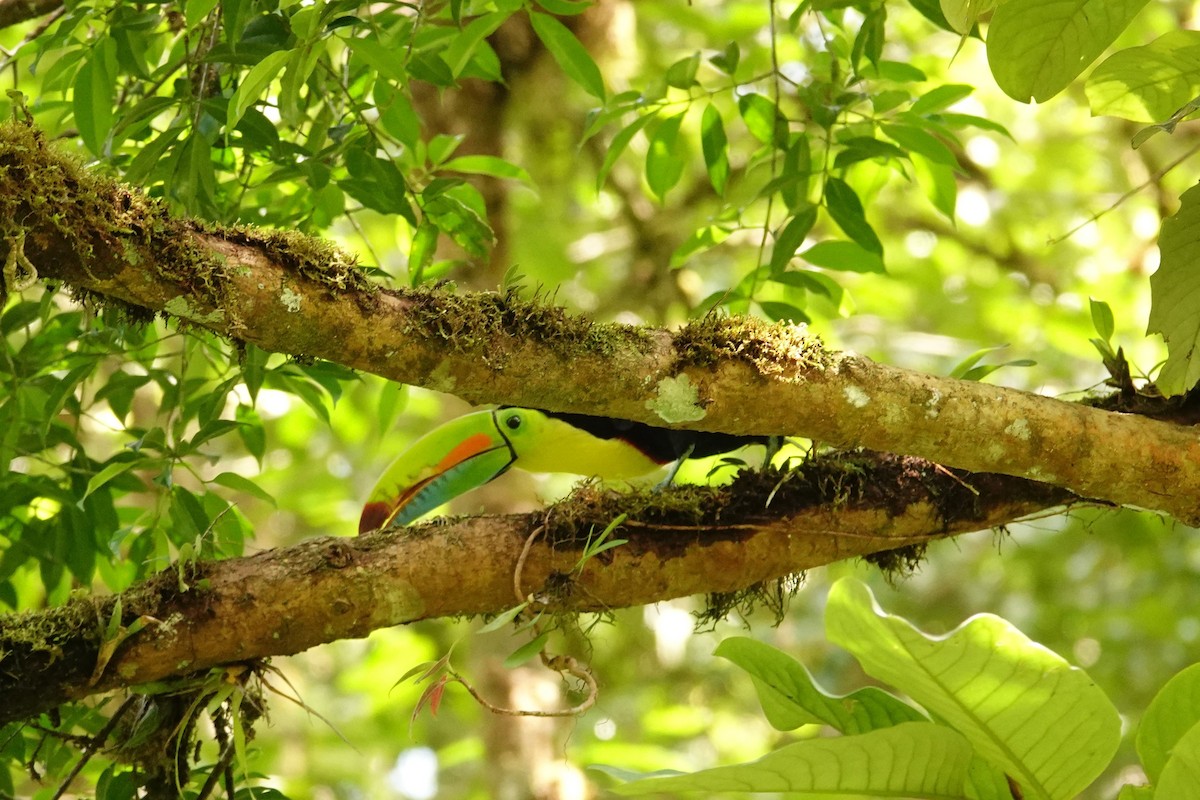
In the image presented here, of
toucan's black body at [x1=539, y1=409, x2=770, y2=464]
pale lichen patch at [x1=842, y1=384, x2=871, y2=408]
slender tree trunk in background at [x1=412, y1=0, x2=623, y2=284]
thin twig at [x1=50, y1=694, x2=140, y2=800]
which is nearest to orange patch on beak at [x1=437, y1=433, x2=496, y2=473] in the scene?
toucan's black body at [x1=539, y1=409, x2=770, y2=464]

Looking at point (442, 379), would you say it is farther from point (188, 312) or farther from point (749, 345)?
point (749, 345)

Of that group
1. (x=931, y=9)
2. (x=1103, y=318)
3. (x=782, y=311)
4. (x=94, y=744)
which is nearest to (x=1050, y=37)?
(x=931, y=9)

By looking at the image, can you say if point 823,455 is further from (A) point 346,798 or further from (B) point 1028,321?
(A) point 346,798

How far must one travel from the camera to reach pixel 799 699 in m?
1.50

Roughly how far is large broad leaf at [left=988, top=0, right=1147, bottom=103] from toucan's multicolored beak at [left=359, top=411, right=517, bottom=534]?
3.57 ft


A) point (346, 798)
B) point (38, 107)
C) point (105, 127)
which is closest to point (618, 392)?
point (105, 127)

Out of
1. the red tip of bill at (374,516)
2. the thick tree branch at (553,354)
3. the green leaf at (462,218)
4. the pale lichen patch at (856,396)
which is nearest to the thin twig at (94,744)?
the red tip of bill at (374,516)

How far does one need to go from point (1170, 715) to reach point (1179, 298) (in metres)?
0.66

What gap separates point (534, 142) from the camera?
4543mm

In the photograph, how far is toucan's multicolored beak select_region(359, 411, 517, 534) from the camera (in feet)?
6.75

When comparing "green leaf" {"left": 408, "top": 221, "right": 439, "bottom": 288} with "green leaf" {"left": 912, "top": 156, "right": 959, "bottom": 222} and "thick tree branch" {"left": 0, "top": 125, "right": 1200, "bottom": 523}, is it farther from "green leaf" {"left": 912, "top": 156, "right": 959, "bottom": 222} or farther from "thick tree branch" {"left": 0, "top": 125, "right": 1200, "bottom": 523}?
"green leaf" {"left": 912, "top": 156, "right": 959, "bottom": 222}

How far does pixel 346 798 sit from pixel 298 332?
5247mm

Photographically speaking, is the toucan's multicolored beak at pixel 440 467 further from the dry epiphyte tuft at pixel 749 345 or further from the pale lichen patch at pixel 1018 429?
the pale lichen patch at pixel 1018 429

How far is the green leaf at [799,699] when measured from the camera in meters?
1.48
